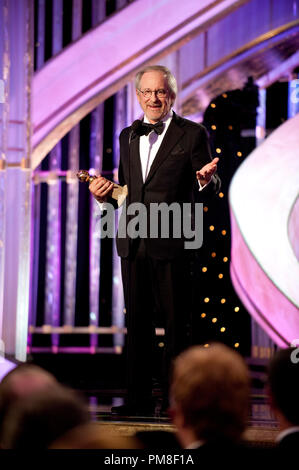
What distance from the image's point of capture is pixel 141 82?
2955mm

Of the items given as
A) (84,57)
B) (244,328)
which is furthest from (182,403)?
(244,328)

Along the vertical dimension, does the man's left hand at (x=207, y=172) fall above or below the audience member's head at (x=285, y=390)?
above

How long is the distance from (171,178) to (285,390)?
148 cm

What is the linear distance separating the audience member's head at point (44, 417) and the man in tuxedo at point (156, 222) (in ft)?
5.60

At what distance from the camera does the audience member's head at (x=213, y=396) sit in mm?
1354

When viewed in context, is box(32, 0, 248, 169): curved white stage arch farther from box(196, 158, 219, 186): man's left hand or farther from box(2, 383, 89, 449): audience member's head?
box(2, 383, 89, 449): audience member's head

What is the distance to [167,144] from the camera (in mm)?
2951

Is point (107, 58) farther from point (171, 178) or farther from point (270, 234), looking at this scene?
point (171, 178)

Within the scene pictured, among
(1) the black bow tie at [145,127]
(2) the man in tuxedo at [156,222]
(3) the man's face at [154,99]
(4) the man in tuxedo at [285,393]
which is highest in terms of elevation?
(3) the man's face at [154,99]

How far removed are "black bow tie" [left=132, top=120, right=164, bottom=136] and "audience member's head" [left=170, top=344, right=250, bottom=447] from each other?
1.70 meters

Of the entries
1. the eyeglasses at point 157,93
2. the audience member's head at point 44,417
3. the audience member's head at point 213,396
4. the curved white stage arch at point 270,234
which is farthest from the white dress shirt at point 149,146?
the audience member's head at point 44,417

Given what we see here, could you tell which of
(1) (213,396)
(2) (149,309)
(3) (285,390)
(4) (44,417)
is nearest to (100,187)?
(2) (149,309)

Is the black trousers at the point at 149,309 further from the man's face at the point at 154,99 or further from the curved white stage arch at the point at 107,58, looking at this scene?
the curved white stage arch at the point at 107,58

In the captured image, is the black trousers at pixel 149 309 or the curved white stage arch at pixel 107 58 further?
the curved white stage arch at pixel 107 58
